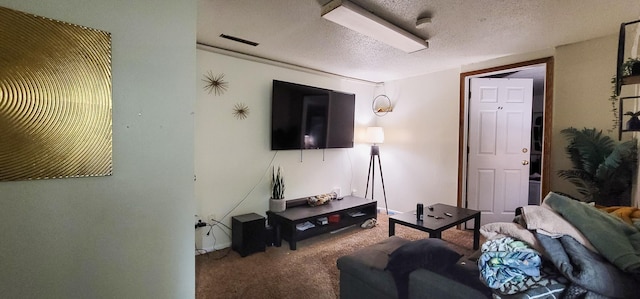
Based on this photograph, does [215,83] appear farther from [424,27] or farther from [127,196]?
[424,27]

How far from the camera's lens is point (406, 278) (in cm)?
136

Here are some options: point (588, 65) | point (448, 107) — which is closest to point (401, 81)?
point (448, 107)

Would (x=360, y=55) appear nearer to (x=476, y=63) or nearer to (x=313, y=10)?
(x=313, y=10)

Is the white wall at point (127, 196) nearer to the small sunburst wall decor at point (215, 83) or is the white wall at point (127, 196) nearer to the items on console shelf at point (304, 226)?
the small sunburst wall decor at point (215, 83)

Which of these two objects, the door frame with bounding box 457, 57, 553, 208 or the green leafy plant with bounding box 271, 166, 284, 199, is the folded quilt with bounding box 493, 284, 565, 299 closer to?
the door frame with bounding box 457, 57, 553, 208

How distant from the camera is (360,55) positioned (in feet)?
10.6

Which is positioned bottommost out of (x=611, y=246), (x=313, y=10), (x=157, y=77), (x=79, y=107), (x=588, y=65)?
(x=611, y=246)

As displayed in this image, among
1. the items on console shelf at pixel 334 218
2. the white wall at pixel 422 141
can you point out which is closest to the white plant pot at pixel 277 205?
the items on console shelf at pixel 334 218

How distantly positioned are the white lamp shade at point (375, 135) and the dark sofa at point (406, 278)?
109 inches

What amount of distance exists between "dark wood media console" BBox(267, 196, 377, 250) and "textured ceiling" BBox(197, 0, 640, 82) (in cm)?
185

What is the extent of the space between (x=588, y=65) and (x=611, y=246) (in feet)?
8.45

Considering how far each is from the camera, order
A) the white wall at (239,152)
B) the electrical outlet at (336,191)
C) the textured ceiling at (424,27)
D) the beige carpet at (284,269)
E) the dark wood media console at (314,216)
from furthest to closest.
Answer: the electrical outlet at (336,191)
the dark wood media console at (314,216)
the white wall at (239,152)
the beige carpet at (284,269)
the textured ceiling at (424,27)

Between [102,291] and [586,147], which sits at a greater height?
[586,147]

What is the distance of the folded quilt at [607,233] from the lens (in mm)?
971
